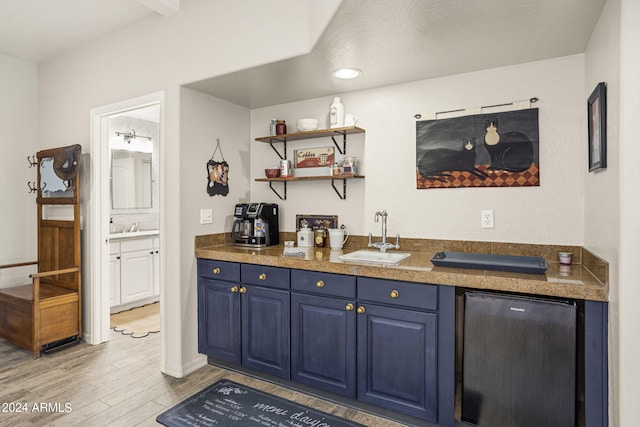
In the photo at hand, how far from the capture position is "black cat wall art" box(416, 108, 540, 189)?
2303 mm

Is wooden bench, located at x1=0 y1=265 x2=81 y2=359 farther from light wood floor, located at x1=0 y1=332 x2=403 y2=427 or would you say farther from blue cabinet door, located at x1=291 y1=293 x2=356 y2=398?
blue cabinet door, located at x1=291 y1=293 x2=356 y2=398

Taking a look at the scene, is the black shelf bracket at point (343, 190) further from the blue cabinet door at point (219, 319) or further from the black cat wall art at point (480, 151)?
the blue cabinet door at point (219, 319)

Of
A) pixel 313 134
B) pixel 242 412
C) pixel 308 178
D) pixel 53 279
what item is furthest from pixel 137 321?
pixel 313 134

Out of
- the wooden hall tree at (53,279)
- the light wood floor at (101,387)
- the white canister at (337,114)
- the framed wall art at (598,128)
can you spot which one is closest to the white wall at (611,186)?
the framed wall art at (598,128)

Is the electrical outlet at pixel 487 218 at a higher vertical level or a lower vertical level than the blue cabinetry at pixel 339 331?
higher

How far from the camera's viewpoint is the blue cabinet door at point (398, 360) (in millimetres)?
1974

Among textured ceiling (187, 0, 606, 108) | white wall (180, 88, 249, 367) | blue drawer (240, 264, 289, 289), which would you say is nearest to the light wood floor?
white wall (180, 88, 249, 367)

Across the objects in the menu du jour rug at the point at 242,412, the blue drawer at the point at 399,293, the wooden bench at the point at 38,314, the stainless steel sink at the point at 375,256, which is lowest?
the menu du jour rug at the point at 242,412

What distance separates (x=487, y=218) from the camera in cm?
241

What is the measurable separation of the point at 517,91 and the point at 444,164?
62 cm

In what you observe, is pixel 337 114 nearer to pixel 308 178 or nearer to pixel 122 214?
pixel 308 178

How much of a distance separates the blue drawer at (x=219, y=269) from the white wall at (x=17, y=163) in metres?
2.28

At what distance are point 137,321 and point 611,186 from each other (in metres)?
4.14

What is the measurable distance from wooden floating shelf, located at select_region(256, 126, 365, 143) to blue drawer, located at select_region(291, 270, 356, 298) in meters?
1.08
